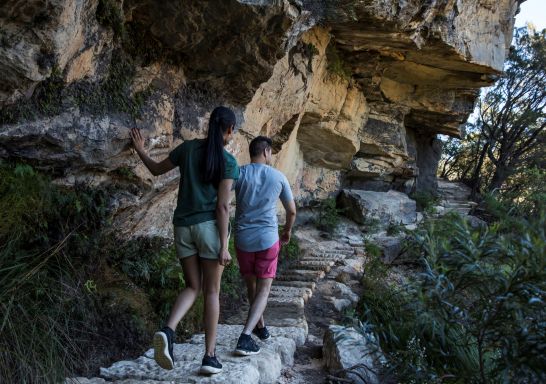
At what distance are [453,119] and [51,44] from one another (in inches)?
426

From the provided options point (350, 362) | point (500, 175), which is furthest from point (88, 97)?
point (500, 175)

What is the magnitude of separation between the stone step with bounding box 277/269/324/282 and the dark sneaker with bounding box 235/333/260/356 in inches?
133

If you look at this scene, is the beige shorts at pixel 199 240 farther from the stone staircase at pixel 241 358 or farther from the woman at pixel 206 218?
the stone staircase at pixel 241 358

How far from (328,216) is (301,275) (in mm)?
3337

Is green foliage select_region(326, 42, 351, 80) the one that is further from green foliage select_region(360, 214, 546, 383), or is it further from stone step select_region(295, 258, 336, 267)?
green foliage select_region(360, 214, 546, 383)

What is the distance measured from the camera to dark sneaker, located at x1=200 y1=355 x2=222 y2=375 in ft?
10.5

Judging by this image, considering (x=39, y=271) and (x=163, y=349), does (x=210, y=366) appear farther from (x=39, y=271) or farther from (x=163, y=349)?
(x=39, y=271)

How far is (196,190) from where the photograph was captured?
343cm

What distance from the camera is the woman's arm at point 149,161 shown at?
371 centimetres

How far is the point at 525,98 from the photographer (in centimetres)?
1652

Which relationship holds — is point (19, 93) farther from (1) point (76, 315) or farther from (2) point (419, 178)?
(2) point (419, 178)

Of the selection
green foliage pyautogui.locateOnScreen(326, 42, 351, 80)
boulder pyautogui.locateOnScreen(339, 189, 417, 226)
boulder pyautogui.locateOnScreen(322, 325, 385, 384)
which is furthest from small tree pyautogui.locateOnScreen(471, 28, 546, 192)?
boulder pyautogui.locateOnScreen(322, 325, 385, 384)

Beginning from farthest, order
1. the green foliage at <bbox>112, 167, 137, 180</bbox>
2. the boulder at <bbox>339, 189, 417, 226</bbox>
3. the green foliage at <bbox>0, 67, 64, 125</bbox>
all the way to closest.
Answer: the boulder at <bbox>339, 189, 417, 226</bbox> < the green foliage at <bbox>112, 167, 137, 180</bbox> < the green foliage at <bbox>0, 67, 64, 125</bbox>

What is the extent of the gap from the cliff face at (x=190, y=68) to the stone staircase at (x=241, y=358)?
140cm
